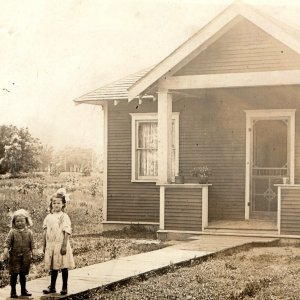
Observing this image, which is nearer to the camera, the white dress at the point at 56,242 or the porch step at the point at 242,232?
the white dress at the point at 56,242

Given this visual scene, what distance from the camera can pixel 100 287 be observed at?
8.56m

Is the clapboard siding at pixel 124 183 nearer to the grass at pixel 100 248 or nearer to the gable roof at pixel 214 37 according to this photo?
the grass at pixel 100 248

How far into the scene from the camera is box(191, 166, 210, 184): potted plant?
15656mm

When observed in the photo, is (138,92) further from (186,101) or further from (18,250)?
(18,250)

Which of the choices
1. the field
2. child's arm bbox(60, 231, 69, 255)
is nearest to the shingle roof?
the field

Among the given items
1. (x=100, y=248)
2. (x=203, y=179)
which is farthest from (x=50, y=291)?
(x=203, y=179)

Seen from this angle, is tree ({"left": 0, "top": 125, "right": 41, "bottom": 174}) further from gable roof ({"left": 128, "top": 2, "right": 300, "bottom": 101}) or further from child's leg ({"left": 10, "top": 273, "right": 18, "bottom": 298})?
child's leg ({"left": 10, "top": 273, "right": 18, "bottom": 298})

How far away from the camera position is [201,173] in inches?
629

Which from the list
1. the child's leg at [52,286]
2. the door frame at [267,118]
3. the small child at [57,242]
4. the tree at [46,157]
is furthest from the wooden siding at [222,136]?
the tree at [46,157]

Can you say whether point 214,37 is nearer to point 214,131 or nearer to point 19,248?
point 214,131

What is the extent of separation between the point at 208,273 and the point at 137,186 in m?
8.10

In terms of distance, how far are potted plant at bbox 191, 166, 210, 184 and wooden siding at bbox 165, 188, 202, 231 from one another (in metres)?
0.43

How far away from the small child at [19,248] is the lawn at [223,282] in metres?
0.81

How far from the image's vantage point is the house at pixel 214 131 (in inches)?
571
